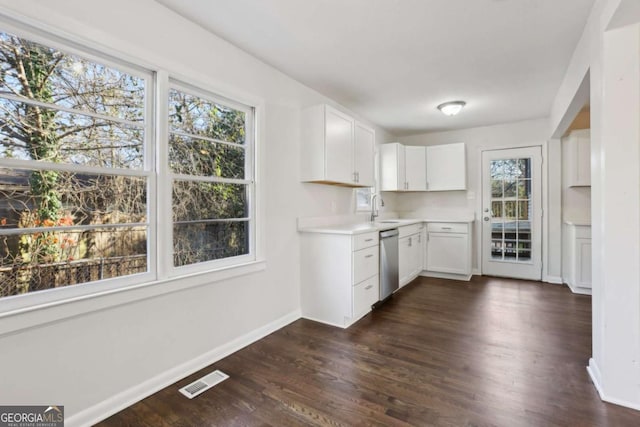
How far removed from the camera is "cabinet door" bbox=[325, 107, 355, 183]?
10.4 ft

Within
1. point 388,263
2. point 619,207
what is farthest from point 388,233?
point 619,207

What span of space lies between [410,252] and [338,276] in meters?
1.83

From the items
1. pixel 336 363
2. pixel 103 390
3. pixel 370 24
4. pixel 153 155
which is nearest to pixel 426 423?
pixel 336 363

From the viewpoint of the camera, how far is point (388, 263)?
3602 millimetres

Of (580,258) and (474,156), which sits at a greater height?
(474,156)

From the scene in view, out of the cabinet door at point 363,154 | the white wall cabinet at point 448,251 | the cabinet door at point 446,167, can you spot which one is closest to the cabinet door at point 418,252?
the white wall cabinet at point 448,251

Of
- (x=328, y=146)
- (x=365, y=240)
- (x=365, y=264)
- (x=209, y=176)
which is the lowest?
(x=365, y=264)

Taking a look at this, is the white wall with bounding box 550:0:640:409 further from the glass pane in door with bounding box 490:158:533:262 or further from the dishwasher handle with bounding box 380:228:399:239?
the glass pane in door with bounding box 490:158:533:262

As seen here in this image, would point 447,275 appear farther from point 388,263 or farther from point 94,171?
point 94,171

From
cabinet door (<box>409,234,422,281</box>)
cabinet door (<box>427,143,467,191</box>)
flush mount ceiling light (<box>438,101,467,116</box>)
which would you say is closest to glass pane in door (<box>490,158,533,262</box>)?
cabinet door (<box>427,143,467,191</box>)

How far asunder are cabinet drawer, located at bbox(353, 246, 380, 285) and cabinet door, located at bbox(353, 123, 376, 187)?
0.91 meters

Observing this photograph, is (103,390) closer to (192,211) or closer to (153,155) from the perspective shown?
→ (192,211)

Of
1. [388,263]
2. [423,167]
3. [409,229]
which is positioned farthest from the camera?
[423,167]

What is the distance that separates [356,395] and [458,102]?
11.4ft
